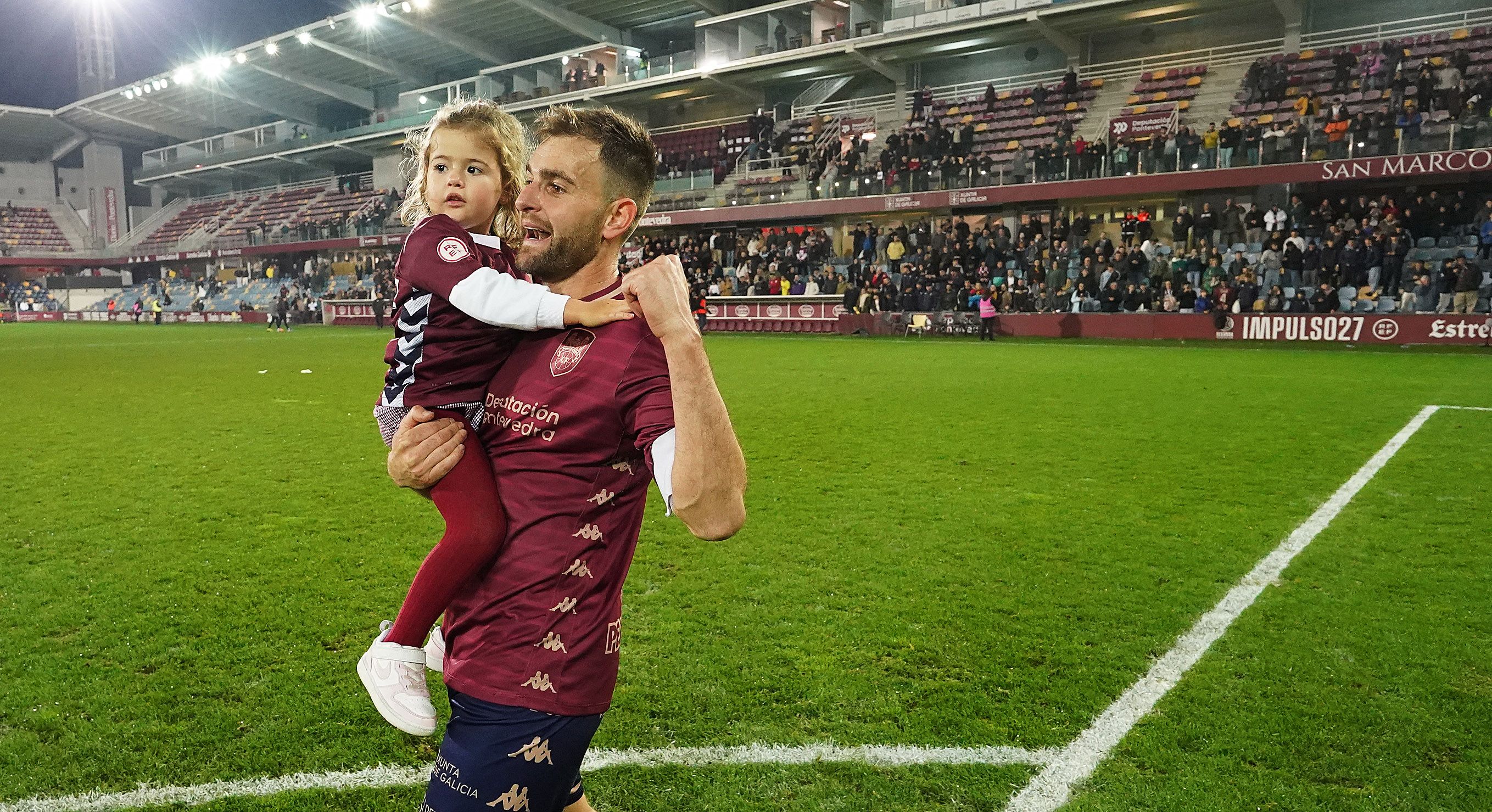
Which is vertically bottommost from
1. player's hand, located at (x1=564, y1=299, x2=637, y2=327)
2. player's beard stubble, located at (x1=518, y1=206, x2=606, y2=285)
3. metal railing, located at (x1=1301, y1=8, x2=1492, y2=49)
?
player's hand, located at (x1=564, y1=299, x2=637, y2=327)

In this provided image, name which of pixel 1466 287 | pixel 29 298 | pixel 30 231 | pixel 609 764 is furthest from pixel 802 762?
pixel 30 231

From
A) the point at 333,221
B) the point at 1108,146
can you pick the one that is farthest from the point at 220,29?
the point at 1108,146

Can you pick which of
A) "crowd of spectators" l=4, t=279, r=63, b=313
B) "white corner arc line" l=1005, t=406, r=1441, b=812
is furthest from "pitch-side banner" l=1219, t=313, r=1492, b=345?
"crowd of spectators" l=4, t=279, r=63, b=313

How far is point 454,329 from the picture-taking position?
2.32 metres

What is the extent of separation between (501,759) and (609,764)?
1501mm

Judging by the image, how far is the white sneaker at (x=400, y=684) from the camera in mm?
2113

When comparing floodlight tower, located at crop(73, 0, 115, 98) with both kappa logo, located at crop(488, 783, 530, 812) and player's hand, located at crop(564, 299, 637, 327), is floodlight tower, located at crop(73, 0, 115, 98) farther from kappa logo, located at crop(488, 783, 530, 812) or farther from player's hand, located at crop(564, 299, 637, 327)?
kappa logo, located at crop(488, 783, 530, 812)

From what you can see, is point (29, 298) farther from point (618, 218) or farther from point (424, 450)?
point (618, 218)

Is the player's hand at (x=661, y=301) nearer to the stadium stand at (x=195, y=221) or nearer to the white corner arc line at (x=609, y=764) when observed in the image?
the white corner arc line at (x=609, y=764)

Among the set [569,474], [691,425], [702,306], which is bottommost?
[569,474]

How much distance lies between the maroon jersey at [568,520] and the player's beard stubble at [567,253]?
0.64 feet

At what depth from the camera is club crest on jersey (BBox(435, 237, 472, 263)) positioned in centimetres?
233

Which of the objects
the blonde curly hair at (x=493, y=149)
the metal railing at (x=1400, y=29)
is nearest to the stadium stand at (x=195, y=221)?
the metal railing at (x=1400, y=29)

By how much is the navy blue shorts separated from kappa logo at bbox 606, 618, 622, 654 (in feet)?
0.53
